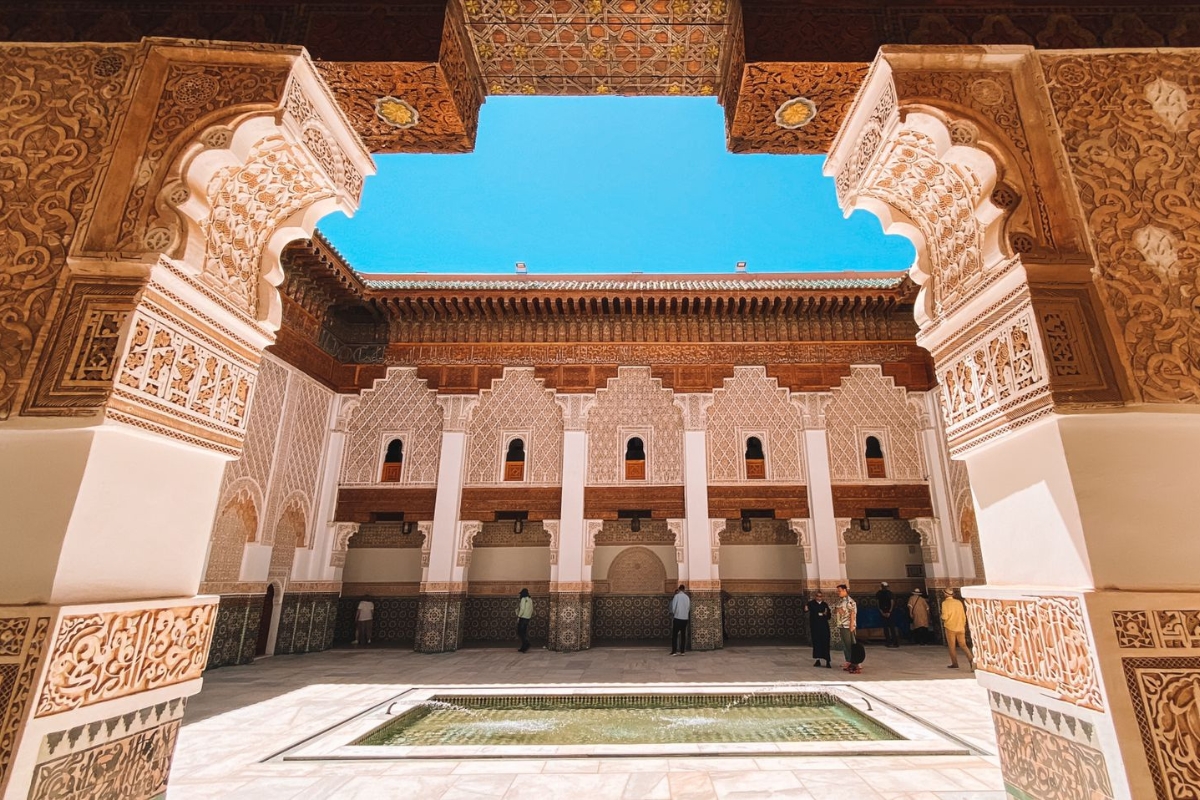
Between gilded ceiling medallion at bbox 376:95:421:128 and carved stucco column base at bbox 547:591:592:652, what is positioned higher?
gilded ceiling medallion at bbox 376:95:421:128

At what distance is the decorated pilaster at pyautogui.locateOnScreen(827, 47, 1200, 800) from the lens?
113 cm

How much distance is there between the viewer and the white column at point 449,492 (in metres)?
8.08

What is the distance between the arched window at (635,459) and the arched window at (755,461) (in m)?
1.59

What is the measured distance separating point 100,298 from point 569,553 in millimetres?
7243

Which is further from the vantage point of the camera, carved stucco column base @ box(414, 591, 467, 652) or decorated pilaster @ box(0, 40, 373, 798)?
carved stucco column base @ box(414, 591, 467, 652)

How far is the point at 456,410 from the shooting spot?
8555 mm

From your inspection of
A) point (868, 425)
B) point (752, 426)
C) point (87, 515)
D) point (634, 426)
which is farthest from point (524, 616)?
point (87, 515)

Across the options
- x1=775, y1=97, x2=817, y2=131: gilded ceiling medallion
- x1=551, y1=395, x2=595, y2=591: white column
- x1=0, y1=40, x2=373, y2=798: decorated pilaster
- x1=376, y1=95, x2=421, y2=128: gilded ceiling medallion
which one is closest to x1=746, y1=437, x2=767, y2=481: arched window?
x1=551, y1=395, x2=595, y2=591: white column

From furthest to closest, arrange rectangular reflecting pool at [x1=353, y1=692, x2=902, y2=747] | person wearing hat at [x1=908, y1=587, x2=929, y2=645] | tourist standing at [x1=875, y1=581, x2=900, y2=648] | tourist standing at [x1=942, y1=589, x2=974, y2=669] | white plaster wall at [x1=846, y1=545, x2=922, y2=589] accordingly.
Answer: white plaster wall at [x1=846, y1=545, x2=922, y2=589]
tourist standing at [x1=875, y1=581, x2=900, y2=648]
person wearing hat at [x1=908, y1=587, x2=929, y2=645]
tourist standing at [x1=942, y1=589, x2=974, y2=669]
rectangular reflecting pool at [x1=353, y1=692, x2=902, y2=747]

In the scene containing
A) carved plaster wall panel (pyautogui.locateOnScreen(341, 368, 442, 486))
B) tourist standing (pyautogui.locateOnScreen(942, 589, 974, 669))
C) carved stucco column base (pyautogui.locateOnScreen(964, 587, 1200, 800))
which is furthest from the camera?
carved plaster wall panel (pyautogui.locateOnScreen(341, 368, 442, 486))

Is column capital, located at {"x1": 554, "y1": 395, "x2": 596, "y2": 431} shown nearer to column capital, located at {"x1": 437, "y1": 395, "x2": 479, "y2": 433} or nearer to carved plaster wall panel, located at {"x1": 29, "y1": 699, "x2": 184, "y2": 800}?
column capital, located at {"x1": 437, "y1": 395, "x2": 479, "y2": 433}

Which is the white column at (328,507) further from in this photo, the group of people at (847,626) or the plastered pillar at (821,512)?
the plastered pillar at (821,512)

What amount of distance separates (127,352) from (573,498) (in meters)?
7.13

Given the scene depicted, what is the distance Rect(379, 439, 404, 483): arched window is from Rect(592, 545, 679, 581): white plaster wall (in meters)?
3.48
